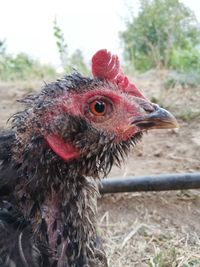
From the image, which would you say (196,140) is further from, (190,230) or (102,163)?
(102,163)

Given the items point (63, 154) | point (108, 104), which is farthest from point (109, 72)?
point (63, 154)

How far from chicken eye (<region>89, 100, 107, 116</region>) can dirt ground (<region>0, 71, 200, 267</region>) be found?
1.20m

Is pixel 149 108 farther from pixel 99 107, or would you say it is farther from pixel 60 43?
pixel 60 43

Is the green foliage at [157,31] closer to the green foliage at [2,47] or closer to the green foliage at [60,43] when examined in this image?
the green foliage at [60,43]

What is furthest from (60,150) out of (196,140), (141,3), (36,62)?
(141,3)

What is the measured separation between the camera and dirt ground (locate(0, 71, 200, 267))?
106 inches

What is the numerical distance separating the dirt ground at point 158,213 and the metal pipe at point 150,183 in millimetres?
236

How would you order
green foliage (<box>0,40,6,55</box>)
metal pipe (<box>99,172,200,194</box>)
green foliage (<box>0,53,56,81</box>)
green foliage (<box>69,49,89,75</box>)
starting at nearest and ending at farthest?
metal pipe (<box>99,172,200,194</box>), green foliage (<box>0,53,56,81</box>), green foliage (<box>69,49,89,75</box>), green foliage (<box>0,40,6,55</box>)

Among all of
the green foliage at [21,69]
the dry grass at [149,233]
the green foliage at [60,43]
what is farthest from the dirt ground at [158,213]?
the green foliage at [60,43]

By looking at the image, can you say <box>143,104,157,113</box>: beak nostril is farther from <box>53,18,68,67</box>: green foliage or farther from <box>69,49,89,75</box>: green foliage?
<box>53,18,68,67</box>: green foliage

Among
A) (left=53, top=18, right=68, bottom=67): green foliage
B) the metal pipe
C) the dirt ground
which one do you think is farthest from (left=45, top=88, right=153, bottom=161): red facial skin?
(left=53, top=18, right=68, bottom=67): green foliage

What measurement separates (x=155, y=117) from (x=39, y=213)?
0.55 m

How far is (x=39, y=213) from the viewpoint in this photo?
5.48 feet

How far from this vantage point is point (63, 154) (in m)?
1.60
